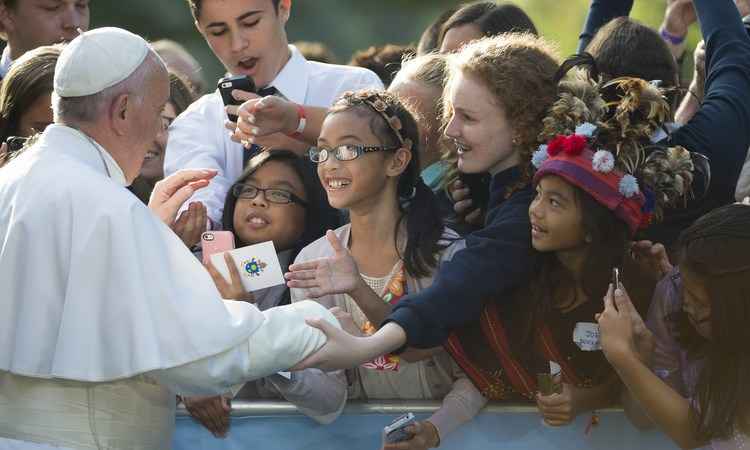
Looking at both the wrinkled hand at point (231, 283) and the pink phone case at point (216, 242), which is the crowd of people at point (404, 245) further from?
the pink phone case at point (216, 242)

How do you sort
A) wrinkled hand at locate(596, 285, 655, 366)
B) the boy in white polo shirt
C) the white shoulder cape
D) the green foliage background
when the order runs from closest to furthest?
the white shoulder cape, wrinkled hand at locate(596, 285, 655, 366), the boy in white polo shirt, the green foliage background

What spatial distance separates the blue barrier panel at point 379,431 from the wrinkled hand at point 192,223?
2.34 ft

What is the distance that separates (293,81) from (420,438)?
1.96 metres

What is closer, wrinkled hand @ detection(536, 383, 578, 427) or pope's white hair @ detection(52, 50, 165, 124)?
pope's white hair @ detection(52, 50, 165, 124)

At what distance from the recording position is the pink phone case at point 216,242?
16.8ft

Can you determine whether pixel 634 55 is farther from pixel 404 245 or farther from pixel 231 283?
pixel 231 283

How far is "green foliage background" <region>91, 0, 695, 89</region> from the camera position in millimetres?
18188

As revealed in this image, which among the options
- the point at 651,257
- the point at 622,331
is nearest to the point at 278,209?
the point at 651,257

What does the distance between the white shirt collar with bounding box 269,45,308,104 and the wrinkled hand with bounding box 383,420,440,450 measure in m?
1.82

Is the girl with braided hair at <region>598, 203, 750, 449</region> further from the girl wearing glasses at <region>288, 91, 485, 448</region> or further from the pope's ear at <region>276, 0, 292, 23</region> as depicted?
the pope's ear at <region>276, 0, 292, 23</region>

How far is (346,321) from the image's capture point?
489cm

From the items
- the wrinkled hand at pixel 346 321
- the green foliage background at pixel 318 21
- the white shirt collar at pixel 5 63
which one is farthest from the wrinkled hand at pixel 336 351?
the green foliage background at pixel 318 21

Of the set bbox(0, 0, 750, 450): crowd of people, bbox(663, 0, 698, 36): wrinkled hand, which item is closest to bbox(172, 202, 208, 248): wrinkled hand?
bbox(0, 0, 750, 450): crowd of people

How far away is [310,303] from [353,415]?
523mm
